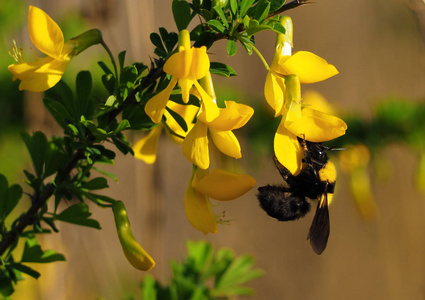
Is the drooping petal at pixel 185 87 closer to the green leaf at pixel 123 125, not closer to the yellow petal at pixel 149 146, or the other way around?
the green leaf at pixel 123 125

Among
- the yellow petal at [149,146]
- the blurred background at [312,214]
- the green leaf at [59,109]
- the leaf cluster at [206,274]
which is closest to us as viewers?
the green leaf at [59,109]

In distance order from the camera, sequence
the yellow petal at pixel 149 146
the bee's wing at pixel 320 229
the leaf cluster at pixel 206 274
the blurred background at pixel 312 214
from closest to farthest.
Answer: the yellow petal at pixel 149 146 < the bee's wing at pixel 320 229 < the leaf cluster at pixel 206 274 < the blurred background at pixel 312 214

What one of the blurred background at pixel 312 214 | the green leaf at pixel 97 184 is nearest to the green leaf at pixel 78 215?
the green leaf at pixel 97 184

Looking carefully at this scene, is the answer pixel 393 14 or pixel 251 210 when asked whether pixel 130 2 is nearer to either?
pixel 251 210

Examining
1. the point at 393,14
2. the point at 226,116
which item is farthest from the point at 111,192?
the point at 393,14

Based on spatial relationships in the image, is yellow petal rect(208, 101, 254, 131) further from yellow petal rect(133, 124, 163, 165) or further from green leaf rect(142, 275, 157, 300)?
green leaf rect(142, 275, 157, 300)

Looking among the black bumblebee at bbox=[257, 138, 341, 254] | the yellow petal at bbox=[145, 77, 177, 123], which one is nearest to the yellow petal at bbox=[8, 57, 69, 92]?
the yellow petal at bbox=[145, 77, 177, 123]

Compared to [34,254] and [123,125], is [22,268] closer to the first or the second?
[34,254]
